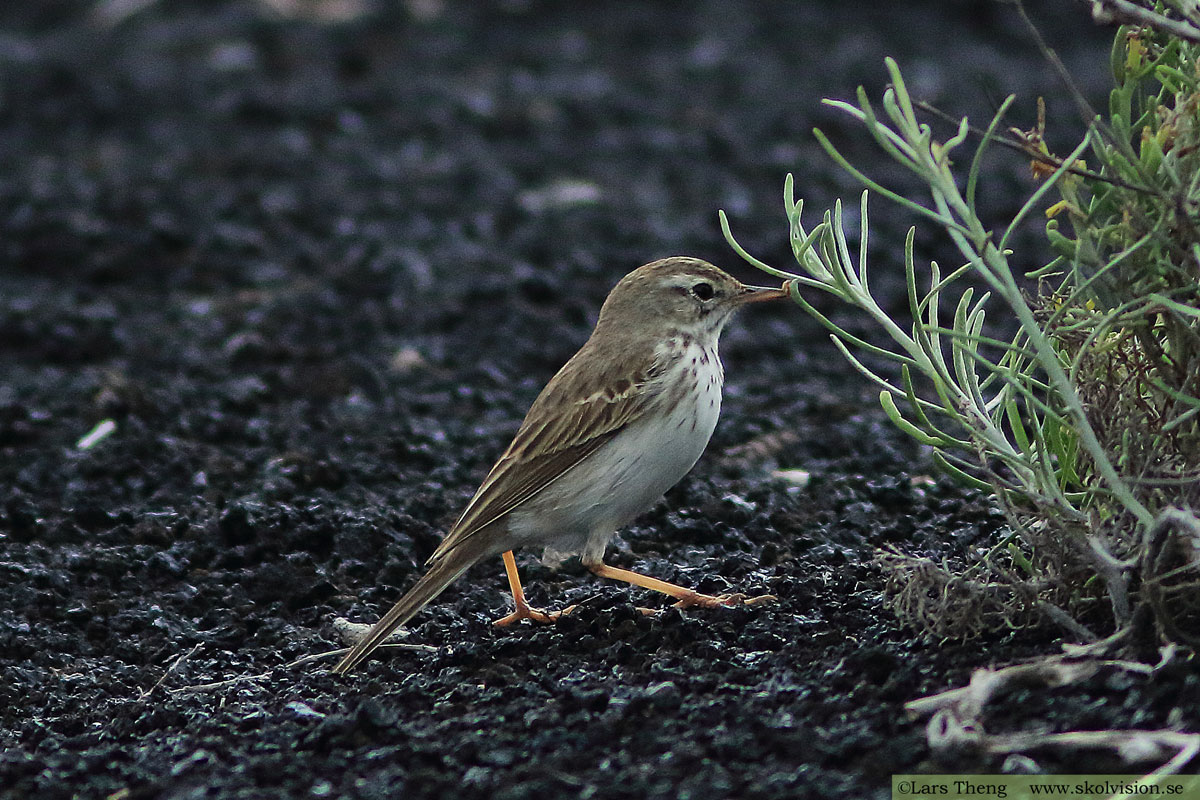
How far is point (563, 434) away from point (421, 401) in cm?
293

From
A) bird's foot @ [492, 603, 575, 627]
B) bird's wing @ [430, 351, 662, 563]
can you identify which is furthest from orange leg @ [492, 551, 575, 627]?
bird's wing @ [430, 351, 662, 563]

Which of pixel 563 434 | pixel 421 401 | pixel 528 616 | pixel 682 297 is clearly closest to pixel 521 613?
pixel 528 616

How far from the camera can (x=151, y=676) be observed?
583cm

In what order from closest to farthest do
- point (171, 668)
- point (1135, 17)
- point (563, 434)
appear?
point (1135, 17) → point (171, 668) → point (563, 434)

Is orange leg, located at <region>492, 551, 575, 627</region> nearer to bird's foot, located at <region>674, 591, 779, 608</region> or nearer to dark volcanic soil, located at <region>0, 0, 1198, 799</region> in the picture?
dark volcanic soil, located at <region>0, 0, 1198, 799</region>

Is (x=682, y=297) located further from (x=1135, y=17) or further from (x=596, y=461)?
(x=1135, y=17)

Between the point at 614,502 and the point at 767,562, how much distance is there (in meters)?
0.78

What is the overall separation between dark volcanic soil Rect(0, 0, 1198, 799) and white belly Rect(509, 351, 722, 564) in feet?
1.48

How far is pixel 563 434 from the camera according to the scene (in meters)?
6.13

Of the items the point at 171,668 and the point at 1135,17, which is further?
the point at 171,668

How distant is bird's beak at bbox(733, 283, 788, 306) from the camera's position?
→ 20.9ft

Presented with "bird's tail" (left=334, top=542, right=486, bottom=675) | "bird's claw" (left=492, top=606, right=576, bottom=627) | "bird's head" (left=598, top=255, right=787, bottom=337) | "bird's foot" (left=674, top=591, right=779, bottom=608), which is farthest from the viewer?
"bird's head" (left=598, top=255, right=787, bottom=337)

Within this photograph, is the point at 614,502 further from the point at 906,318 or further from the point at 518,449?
the point at 906,318

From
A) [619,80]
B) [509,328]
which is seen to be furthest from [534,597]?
[619,80]
